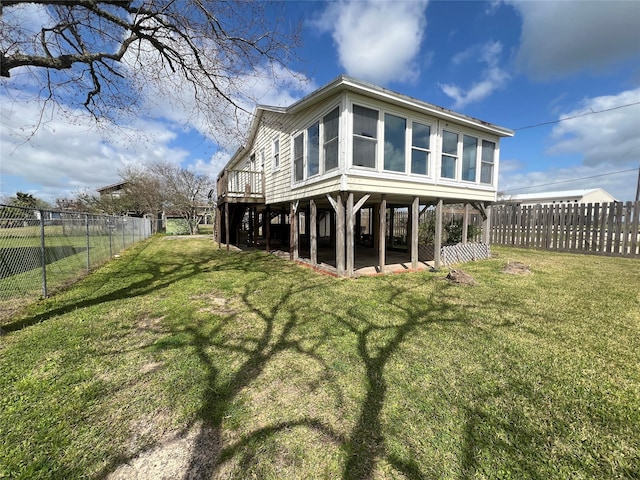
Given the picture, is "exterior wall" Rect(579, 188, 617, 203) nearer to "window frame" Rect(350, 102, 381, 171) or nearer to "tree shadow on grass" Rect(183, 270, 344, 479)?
"window frame" Rect(350, 102, 381, 171)

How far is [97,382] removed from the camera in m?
2.51

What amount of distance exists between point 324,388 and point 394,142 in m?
6.32

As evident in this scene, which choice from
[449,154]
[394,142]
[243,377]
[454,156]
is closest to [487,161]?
[454,156]

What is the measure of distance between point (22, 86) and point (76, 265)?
457cm

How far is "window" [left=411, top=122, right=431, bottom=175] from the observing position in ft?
24.3

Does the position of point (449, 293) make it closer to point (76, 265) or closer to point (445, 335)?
point (445, 335)

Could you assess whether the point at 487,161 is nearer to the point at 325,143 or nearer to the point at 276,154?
the point at 325,143

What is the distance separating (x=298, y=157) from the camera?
8555 mm

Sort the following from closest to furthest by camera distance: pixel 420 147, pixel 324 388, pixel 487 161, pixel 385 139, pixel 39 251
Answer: pixel 324 388 < pixel 385 139 < pixel 39 251 < pixel 420 147 < pixel 487 161

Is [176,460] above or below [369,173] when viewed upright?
below

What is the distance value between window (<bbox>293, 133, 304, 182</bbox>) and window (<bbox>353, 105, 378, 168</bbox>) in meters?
2.32

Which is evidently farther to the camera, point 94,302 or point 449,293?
point 449,293

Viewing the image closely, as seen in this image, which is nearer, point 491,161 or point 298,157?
point 298,157

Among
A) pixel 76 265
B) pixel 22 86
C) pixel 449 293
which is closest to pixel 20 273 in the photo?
pixel 76 265
